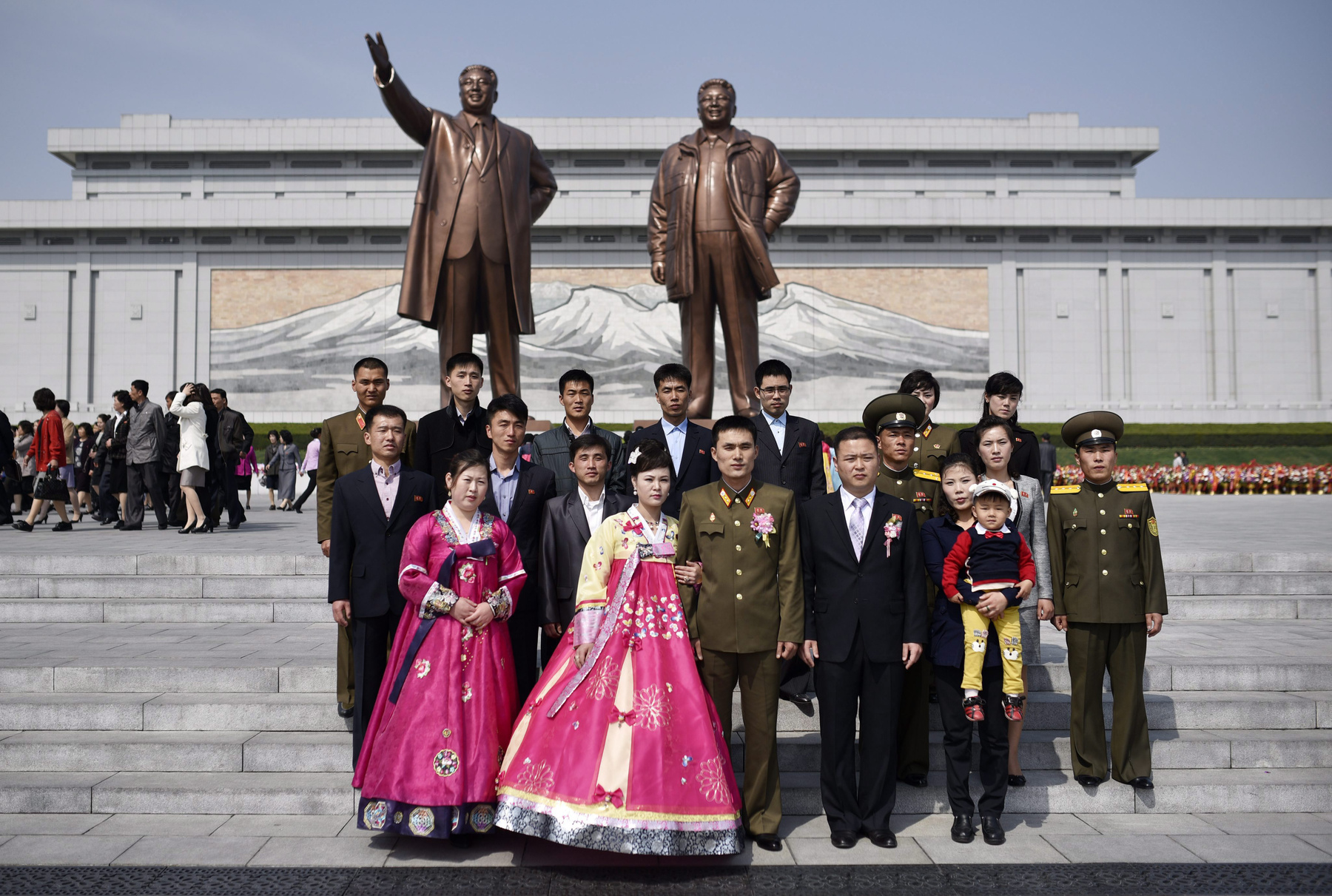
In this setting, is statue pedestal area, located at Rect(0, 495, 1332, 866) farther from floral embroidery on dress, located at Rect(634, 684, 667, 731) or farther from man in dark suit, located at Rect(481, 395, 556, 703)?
man in dark suit, located at Rect(481, 395, 556, 703)

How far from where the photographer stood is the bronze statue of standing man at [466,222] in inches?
258

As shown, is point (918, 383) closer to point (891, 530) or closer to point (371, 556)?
point (891, 530)

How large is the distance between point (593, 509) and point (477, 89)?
4.06 meters

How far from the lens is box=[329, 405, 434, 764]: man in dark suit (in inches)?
141

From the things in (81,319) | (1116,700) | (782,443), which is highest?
(81,319)

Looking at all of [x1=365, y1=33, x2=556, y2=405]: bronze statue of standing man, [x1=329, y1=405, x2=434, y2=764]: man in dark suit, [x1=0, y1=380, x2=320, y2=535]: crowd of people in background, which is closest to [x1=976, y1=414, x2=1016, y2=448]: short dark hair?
[x1=329, y1=405, x2=434, y2=764]: man in dark suit

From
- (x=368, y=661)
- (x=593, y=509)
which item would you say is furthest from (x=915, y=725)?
(x=368, y=661)

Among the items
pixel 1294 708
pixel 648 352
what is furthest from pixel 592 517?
pixel 648 352

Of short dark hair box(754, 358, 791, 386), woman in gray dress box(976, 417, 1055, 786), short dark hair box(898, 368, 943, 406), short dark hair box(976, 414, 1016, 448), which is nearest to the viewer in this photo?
woman in gray dress box(976, 417, 1055, 786)

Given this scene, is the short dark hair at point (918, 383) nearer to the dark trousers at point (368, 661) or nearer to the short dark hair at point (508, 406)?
the short dark hair at point (508, 406)

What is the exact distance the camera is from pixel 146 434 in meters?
8.70

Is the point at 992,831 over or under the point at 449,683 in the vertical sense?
under

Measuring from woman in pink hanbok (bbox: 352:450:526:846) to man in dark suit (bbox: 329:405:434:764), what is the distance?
23 cm

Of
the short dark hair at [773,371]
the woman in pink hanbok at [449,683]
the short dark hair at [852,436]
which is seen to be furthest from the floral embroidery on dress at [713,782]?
the short dark hair at [773,371]
